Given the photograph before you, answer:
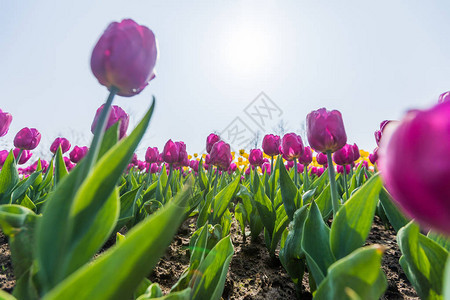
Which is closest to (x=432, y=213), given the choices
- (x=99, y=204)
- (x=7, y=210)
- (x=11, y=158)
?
(x=99, y=204)

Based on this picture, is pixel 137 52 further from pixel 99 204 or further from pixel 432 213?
pixel 432 213

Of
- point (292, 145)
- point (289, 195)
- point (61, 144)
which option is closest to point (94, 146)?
point (289, 195)

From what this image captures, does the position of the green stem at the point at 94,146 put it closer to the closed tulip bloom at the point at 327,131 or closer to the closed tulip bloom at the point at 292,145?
the closed tulip bloom at the point at 327,131

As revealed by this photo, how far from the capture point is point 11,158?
1.79 metres

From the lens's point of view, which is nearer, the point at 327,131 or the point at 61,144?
the point at 327,131

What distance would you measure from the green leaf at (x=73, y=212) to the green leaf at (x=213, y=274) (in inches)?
14.3

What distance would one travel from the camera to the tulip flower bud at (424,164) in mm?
290

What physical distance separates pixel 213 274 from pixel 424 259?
1.92 feet

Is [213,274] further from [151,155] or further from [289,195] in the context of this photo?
[151,155]

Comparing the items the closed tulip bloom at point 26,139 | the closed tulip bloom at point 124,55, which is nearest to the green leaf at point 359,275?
the closed tulip bloom at point 124,55

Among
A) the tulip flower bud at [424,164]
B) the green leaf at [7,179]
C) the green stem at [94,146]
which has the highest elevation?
the tulip flower bud at [424,164]

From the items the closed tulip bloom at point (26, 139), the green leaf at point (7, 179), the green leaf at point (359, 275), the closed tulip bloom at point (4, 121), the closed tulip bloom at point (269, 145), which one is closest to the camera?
the green leaf at point (359, 275)

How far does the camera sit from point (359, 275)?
52 centimetres

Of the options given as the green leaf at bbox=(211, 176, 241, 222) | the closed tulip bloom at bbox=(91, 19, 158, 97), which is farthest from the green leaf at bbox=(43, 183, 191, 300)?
the green leaf at bbox=(211, 176, 241, 222)
